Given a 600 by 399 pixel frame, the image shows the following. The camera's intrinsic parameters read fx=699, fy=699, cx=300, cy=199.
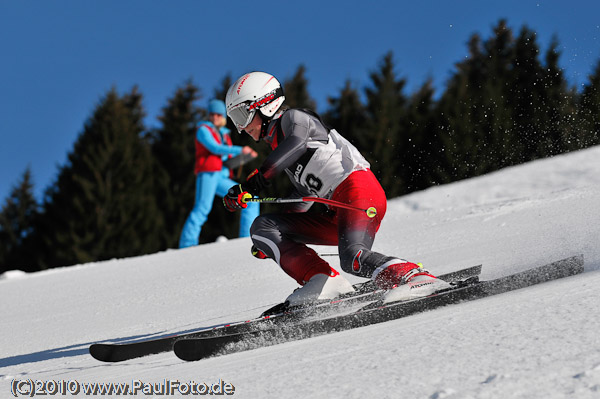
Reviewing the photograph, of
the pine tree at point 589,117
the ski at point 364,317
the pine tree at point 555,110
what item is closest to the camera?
the ski at point 364,317

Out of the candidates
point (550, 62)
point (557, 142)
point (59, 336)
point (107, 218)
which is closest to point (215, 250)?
point (59, 336)

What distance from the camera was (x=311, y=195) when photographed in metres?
3.99

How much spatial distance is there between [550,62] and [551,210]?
1957 cm

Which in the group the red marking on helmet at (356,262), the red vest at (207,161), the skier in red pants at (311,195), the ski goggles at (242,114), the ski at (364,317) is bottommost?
the ski at (364,317)

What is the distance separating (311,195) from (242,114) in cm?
60

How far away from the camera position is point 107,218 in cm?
2603

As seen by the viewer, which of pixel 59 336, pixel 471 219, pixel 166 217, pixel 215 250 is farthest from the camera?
pixel 166 217

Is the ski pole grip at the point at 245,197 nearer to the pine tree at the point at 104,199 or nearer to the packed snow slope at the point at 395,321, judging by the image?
the packed snow slope at the point at 395,321

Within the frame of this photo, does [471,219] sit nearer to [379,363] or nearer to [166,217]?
[379,363]

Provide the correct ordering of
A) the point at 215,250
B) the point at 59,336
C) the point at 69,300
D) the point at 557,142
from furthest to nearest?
the point at 557,142 → the point at 215,250 → the point at 69,300 → the point at 59,336

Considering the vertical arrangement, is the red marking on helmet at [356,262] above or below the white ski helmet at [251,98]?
below

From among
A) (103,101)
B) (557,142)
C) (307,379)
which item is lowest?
(307,379)

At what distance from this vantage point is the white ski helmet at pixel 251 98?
3.89m

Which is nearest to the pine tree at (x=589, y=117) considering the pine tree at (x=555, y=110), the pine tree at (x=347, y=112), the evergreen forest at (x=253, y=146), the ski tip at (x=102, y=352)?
the pine tree at (x=555, y=110)
